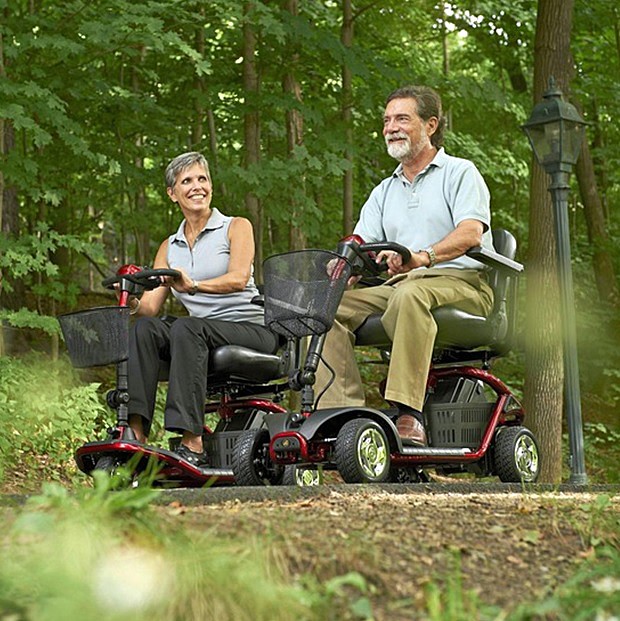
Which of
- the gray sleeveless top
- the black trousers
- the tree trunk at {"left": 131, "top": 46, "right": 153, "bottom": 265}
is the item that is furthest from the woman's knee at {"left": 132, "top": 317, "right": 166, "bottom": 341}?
the tree trunk at {"left": 131, "top": 46, "right": 153, "bottom": 265}

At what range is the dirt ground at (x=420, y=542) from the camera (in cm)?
254

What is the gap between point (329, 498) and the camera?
387 cm

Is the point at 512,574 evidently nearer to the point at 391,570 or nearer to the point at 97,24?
the point at 391,570

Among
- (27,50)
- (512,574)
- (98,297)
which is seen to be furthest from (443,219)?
(98,297)

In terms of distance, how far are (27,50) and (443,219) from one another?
3.81 m

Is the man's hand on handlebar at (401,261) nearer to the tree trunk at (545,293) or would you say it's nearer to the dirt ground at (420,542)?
the dirt ground at (420,542)

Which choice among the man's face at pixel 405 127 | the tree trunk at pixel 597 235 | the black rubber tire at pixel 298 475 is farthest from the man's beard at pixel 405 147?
the tree trunk at pixel 597 235

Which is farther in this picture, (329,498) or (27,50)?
(27,50)

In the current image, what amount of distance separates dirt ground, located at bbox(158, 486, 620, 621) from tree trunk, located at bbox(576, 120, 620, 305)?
12076 mm

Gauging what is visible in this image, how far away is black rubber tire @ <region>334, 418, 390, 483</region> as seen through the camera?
15.2 feet

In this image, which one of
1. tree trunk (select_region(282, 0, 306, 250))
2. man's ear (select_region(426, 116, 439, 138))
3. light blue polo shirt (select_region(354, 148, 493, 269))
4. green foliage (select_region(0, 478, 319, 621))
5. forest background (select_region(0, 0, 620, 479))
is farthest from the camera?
tree trunk (select_region(282, 0, 306, 250))

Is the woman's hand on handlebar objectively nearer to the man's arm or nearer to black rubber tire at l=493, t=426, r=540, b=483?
the man's arm

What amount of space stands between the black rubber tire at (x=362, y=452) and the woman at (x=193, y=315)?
865 millimetres

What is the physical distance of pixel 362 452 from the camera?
469 cm
